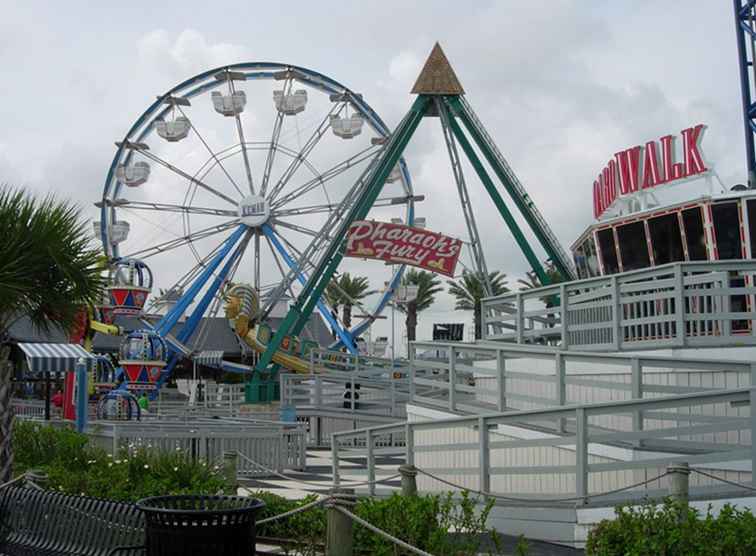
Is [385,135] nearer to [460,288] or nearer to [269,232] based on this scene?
[269,232]

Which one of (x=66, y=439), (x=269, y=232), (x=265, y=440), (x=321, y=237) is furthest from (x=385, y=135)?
(x=66, y=439)

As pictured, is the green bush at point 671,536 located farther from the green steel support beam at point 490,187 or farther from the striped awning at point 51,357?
the green steel support beam at point 490,187

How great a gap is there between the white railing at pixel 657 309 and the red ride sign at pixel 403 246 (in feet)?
40.1

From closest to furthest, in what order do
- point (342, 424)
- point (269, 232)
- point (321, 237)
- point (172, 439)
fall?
point (172, 439), point (342, 424), point (321, 237), point (269, 232)

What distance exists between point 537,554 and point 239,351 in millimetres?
65428

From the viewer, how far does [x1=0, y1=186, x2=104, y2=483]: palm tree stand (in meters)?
13.4

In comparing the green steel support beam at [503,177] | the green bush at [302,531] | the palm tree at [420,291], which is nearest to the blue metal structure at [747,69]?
the green steel support beam at [503,177]

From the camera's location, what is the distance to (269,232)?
Result: 4847 cm

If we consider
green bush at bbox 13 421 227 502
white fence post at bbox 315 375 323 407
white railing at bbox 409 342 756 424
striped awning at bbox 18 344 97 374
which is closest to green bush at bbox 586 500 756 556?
white railing at bbox 409 342 756 424

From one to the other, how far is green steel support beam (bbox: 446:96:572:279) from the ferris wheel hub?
14.4 meters

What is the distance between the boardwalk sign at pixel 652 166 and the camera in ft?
63.0

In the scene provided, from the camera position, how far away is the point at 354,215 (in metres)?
36.8

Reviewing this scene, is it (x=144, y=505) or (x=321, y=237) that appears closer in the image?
(x=144, y=505)

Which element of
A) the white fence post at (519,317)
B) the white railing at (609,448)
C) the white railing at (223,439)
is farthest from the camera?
the white railing at (223,439)
